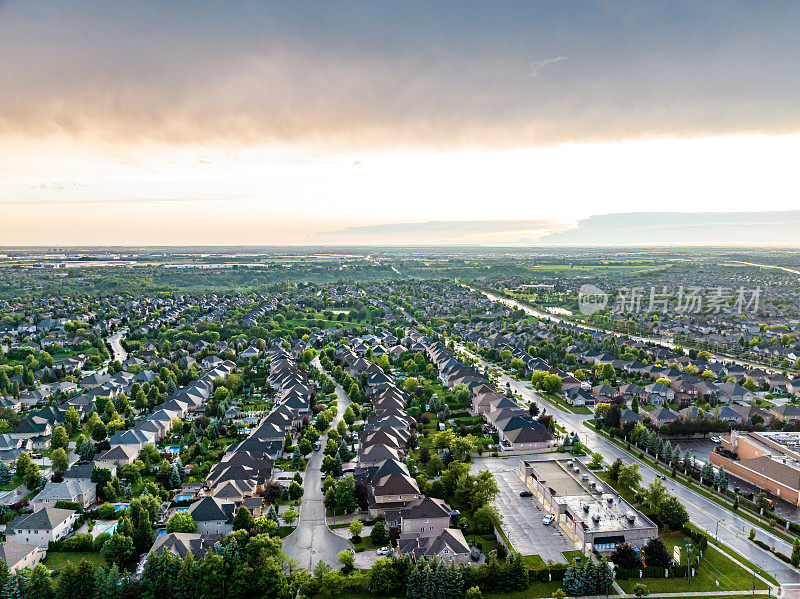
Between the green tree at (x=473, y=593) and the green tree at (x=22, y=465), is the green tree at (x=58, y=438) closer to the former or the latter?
the green tree at (x=22, y=465)

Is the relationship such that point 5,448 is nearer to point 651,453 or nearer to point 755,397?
point 651,453

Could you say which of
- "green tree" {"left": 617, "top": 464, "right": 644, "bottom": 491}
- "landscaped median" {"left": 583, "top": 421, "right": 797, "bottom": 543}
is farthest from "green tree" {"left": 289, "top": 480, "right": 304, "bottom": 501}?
"landscaped median" {"left": 583, "top": 421, "right": 797, "bottom": 543}

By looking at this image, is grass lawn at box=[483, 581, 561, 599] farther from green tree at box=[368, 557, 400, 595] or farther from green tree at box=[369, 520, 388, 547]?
green tree at box=[369, 520, 388, 547]

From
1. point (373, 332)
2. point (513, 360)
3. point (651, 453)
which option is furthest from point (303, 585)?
point (373, 332)

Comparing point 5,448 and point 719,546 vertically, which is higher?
point 5,448

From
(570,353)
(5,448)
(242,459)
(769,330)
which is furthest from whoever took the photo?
(769,330)
